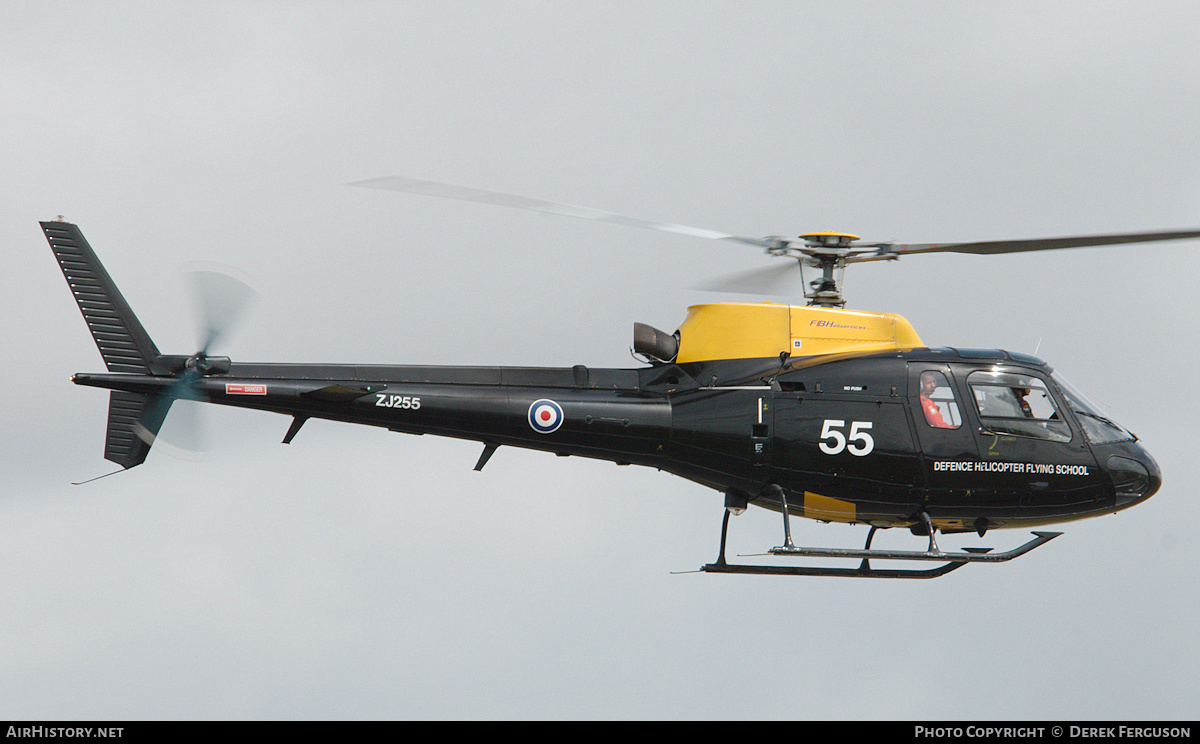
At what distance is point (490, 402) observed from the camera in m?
16.6

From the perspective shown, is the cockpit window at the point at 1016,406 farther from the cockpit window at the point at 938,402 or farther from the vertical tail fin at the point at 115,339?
the vertical tail fin at the point at 115,339

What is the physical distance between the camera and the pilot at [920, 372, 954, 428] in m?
17.1

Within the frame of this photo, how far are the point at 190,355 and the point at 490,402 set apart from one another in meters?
3.67

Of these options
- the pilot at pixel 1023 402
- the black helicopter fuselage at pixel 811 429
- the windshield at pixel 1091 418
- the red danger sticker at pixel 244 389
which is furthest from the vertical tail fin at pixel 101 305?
the windshield at pixel 1091 418

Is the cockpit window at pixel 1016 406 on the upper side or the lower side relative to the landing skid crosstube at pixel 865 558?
upper

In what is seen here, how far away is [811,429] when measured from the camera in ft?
55.7

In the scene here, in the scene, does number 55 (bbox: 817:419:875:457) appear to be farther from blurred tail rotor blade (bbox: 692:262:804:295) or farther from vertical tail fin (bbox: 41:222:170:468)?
vertical tail fin (bbox: 41:222:170:468)

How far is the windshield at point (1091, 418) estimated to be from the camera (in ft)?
57.9

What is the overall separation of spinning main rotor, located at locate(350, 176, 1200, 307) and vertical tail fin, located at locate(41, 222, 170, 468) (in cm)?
383

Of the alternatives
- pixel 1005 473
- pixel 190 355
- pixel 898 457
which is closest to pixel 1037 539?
pixel 1005 473

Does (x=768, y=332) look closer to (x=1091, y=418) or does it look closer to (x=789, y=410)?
(x=789, y=410)

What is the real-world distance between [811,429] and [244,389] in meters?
7.10

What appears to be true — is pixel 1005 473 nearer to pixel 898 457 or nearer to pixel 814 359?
pixel 898 457

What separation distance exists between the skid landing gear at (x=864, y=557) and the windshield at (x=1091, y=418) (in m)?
1.69
